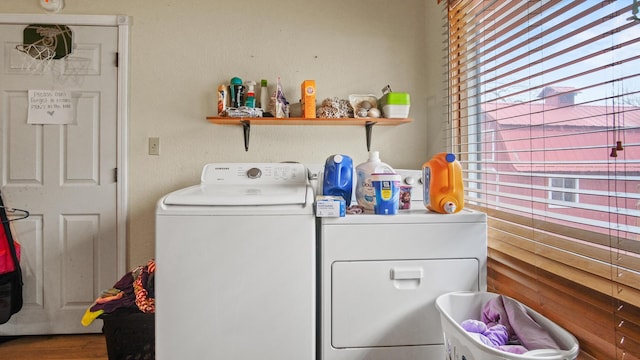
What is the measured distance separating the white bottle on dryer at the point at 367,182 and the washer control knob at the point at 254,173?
56cm

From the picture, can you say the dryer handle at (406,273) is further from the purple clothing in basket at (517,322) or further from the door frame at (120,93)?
the door frame at (120,93)

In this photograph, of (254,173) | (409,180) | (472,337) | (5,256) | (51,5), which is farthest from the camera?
(51,5)

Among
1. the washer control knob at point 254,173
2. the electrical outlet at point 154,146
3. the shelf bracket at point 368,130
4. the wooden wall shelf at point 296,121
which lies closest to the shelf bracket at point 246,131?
the wooden wall shelf at point 296,121

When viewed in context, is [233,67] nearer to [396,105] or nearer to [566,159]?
[396,105]

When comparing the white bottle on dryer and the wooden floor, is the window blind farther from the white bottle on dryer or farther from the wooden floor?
the wooden floor

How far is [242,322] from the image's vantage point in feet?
3.89

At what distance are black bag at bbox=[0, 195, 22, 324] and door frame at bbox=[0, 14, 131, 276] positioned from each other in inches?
20.2

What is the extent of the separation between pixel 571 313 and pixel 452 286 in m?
0.37

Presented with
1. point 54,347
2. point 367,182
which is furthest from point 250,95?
point 54,347

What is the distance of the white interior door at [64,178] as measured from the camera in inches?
76.7

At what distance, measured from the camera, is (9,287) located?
1812 millimetres

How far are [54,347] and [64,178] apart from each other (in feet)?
3.20

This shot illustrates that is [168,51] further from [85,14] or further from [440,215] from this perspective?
[440,215]

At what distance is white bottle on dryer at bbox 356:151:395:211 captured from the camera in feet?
4.25
